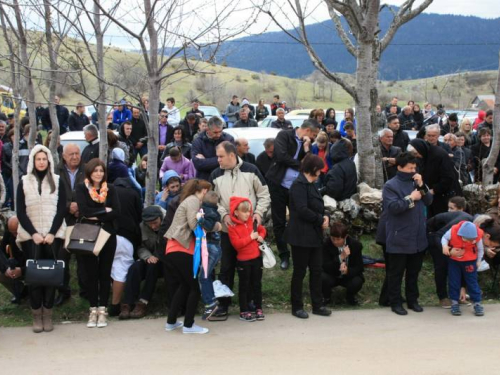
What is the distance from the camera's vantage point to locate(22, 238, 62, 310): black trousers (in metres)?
6.71

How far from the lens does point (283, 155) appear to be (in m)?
8.29

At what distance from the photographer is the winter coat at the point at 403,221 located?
7.28 meters

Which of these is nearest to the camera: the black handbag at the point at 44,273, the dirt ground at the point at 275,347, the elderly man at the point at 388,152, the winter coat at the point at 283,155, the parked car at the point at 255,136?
the dirt ground at the point at 275,347

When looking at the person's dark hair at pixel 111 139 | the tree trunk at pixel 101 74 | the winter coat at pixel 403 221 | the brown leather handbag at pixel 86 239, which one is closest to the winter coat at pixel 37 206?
the brown leather handbag at pixel 86 239

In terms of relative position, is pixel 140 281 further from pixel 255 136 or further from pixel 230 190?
pixel 255 136

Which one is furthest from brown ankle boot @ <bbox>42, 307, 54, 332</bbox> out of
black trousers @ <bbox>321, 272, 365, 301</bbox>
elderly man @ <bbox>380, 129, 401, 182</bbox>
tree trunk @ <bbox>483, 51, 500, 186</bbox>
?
tree trunk @ <bbox>483, 51, 500, 186</bbox>

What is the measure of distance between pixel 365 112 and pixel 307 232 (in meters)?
3.31

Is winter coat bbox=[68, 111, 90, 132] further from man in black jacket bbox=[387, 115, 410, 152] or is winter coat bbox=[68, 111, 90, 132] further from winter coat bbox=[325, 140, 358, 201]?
winter coat bbox=[325, 140, 358, 201]

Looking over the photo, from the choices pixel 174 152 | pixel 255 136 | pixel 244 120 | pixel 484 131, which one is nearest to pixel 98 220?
pixel 174 152

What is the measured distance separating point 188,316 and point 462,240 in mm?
3297

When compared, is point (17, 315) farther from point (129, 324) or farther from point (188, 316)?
point (188, 316)

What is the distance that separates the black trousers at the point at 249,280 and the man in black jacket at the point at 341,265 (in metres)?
0.92

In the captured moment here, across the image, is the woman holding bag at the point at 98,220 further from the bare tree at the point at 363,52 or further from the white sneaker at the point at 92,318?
the bare tree at the point at 363,52

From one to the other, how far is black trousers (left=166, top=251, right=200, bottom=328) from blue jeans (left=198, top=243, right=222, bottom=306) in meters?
0.10
